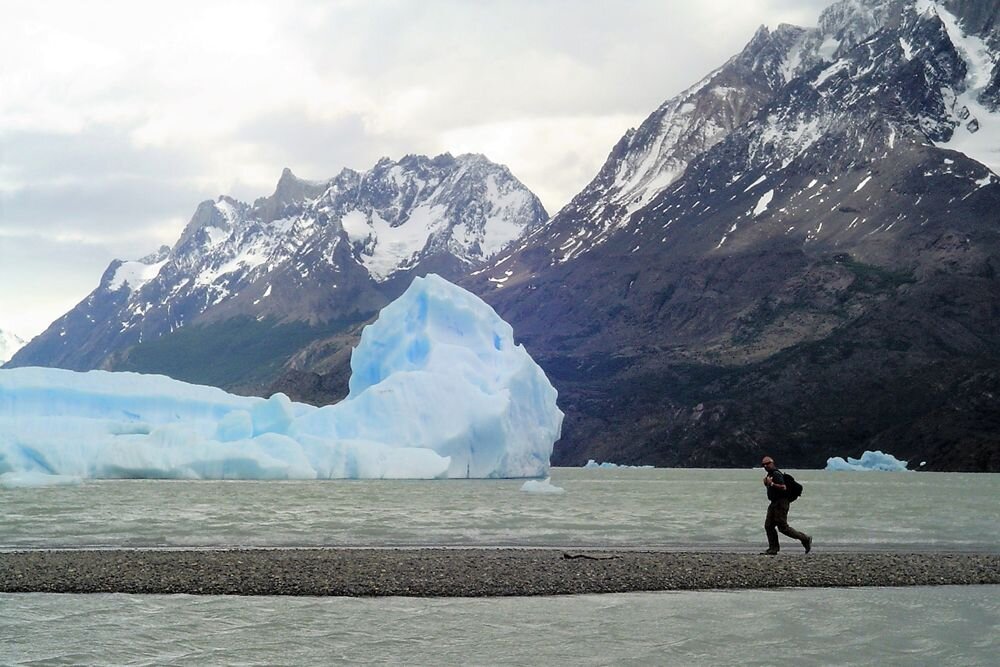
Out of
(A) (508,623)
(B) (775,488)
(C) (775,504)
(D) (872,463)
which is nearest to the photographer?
(A) (508,623)

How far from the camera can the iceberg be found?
149m

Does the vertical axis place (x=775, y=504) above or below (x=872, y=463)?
below

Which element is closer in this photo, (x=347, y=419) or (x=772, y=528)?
(x=772, y=528)

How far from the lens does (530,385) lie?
8412 centimetres

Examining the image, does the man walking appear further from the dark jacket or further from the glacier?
the glacier

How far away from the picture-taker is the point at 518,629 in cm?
1883

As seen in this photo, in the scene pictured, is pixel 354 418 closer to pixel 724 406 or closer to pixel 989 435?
pixel 989 435

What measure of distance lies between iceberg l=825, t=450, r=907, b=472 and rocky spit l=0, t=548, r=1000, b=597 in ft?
412

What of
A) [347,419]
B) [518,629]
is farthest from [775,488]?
[347,419]

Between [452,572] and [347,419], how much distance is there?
189 ft

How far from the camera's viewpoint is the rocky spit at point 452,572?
22.9 metres

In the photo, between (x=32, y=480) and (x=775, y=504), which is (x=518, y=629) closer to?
(x=775, y=504)

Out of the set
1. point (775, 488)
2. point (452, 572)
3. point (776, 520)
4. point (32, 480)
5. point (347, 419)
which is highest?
point (347, 419)

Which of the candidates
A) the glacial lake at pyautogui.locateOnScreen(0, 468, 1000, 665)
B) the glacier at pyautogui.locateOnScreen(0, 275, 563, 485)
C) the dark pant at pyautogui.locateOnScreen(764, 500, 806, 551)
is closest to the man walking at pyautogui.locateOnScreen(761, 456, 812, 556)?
the dark pant at pyautogui.locateOnScreen(764, 500, 806, 551)
